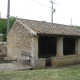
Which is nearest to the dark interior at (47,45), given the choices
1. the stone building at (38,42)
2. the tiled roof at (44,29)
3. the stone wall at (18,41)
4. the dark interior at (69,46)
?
the stone building at (38,42)

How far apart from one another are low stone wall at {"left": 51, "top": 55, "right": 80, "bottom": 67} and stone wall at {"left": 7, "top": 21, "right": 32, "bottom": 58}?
2.42 meters

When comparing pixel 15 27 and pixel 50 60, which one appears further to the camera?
pixel 15 27

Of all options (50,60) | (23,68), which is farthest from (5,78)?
(50,60)

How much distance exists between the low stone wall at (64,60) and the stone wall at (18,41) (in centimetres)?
242

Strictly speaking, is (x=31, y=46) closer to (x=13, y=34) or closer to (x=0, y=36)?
(x=13, y=34)

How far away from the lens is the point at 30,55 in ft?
44.4

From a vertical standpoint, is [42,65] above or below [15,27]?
below

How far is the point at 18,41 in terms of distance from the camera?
15789 mm

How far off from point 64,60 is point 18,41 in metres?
4.85

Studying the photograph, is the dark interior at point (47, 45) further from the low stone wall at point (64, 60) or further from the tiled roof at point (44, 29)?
the low stone wall at point (64, 60)

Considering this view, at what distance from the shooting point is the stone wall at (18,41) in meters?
14.0

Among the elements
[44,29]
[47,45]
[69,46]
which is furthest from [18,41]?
[69,46]

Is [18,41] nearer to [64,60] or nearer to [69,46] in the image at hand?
[64,60]

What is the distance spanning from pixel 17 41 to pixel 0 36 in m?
17.2
